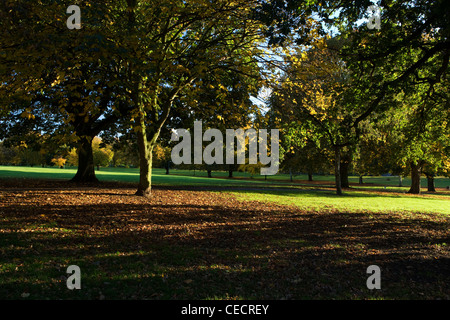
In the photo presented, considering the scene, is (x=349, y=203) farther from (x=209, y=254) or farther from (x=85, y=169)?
(x=85, y=169)

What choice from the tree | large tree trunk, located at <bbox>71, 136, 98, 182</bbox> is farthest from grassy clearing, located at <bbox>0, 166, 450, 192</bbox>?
the tree

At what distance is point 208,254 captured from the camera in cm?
619

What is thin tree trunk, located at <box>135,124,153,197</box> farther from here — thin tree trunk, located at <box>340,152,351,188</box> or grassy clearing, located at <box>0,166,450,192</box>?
thin tree trunk, located at <box>340,152,351,188</box>

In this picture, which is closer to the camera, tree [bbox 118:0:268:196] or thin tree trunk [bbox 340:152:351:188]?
tree [bbox 118:0:268:196]

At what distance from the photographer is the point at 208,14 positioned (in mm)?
9344

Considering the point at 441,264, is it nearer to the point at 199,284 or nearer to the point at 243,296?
the point at 243,296

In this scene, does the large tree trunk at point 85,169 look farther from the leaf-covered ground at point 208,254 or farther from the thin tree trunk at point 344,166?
the thin tree trunk at point 344,166

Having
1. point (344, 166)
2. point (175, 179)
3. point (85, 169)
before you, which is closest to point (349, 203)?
point (344, 166)

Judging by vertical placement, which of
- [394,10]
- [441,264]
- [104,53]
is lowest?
[441,264]

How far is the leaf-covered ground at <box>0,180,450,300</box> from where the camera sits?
4.56 meters

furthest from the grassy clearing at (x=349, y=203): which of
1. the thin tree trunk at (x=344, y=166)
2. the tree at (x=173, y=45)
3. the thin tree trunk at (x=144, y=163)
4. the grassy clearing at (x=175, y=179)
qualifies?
the thin tree trunk at (x=344, y=166)

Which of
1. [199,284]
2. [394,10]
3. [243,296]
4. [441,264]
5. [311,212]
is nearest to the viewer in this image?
[243,296]
